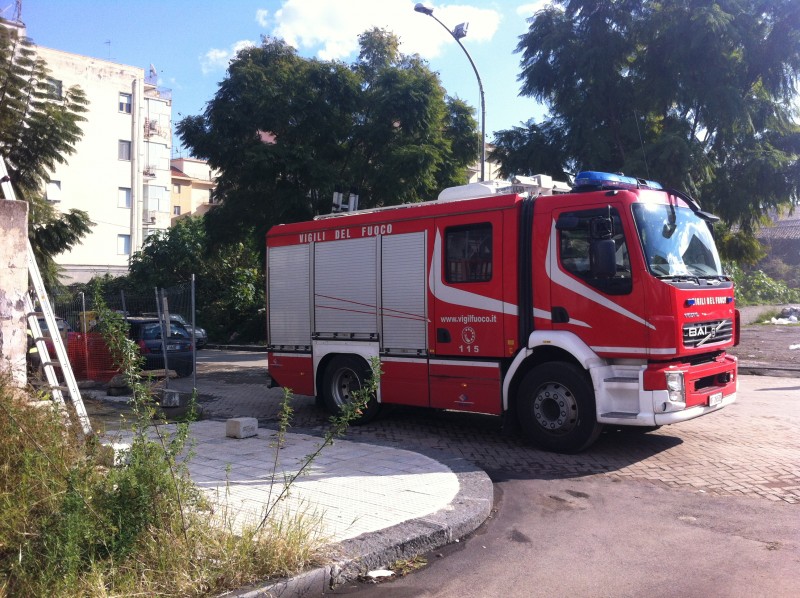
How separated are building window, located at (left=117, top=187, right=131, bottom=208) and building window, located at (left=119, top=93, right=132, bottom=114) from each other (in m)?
4.80

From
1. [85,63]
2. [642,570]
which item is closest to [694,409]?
Result: [642,570]

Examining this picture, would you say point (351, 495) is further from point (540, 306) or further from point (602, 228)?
point (602, 228)

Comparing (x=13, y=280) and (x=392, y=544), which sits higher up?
(x=13, y=280)

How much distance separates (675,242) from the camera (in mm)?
8383

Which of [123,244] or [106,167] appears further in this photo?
[123,244]

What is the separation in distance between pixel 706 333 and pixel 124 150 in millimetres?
44020

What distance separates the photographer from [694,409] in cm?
803

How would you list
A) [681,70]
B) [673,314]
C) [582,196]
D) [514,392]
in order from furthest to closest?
[681,70] < [514,392] < [582,196] < [673,314]

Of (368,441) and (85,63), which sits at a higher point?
(85,63)

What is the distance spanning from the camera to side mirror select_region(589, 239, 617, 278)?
7.84 metres

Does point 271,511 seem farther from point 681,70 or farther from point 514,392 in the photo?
point 681,70

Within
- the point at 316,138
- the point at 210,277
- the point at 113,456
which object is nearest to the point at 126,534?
the point at 113,456

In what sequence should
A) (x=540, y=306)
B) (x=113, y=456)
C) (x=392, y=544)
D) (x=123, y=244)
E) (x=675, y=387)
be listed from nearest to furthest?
(x=392, y=544), (x=113, y=456), (x=675, y=387), (x=540, y=306), (x=123, y=244)

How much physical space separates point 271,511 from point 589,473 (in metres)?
3.86
